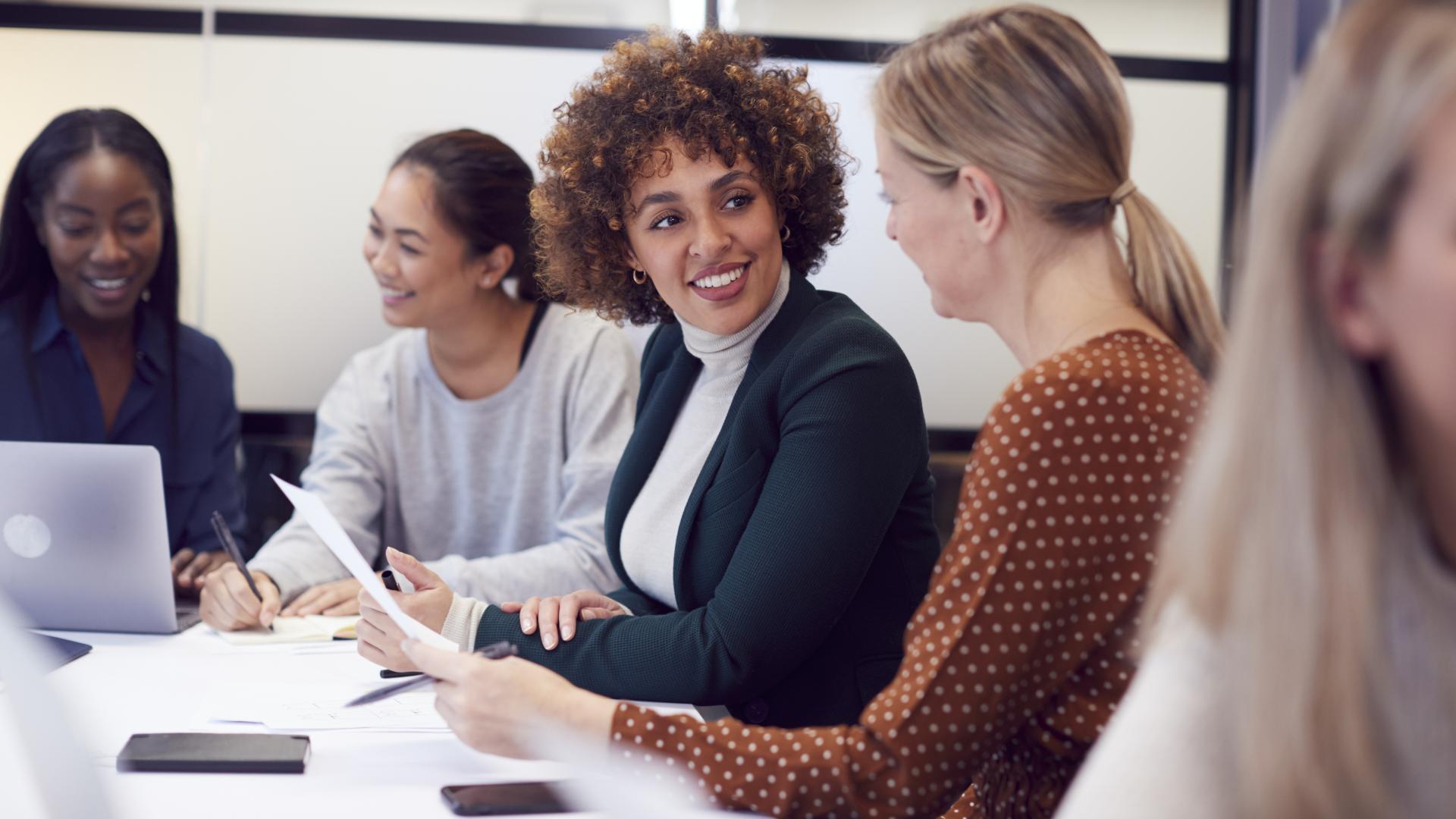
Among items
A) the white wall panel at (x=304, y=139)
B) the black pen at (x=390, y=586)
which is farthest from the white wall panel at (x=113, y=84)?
the black pen at (x=390, y=586)

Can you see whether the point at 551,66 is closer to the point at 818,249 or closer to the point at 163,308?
the point at 163,308

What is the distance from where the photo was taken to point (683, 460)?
1752 mm

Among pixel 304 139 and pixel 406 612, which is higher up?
pixel 304 139

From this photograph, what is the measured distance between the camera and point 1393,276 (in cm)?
64

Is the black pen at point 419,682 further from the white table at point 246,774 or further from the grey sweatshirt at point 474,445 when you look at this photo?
the grey sweatshirt at point 474,445

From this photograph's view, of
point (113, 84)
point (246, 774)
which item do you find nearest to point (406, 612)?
point (246, 774)

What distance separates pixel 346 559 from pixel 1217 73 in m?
2.80

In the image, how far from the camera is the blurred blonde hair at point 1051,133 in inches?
43.9

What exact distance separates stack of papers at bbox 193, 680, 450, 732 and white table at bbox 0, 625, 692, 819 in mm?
24

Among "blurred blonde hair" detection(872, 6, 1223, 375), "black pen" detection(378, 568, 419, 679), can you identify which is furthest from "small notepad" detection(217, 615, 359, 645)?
"blurred blonde hair" detection(872, 6, 1223, 375)

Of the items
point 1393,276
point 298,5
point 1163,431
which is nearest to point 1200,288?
point 1163,431

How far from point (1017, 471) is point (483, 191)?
1.84 m

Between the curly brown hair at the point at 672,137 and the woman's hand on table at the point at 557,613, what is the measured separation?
1.96 feet

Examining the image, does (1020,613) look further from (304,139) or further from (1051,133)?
(304,139)
